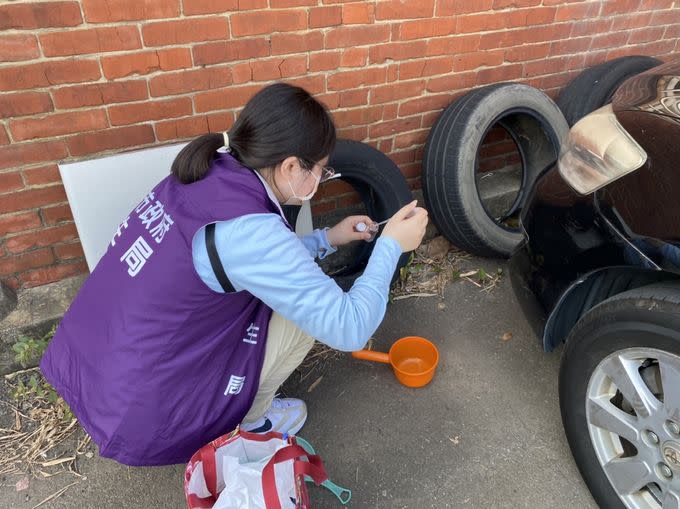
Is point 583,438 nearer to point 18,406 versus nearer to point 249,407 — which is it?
point 249,407

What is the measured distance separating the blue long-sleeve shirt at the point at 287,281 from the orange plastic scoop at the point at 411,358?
2.36 ft

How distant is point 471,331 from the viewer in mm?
2697

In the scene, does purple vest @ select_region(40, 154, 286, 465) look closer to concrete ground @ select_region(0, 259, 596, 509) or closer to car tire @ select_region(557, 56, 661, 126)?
concrete ground @ select_region(0, 259, 596, 509)

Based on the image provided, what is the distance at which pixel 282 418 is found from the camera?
7.16 feet

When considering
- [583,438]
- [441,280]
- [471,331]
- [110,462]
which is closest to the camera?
[583,438]

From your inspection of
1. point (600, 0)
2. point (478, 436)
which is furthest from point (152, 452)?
point (600, 0)

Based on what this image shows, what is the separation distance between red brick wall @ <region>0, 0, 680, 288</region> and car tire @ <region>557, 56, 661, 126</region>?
1.28 feet

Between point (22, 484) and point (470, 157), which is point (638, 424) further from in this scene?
point (22, 484)

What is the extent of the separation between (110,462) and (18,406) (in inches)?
21.8

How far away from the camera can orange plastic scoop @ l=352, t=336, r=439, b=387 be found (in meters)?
2.35

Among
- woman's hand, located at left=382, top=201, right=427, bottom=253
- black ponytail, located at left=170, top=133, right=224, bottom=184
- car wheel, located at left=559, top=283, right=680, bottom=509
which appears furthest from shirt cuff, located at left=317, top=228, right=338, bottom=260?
car wheel, located at left=559, top=283, right=680, bottom=509

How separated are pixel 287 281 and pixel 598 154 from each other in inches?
46.3

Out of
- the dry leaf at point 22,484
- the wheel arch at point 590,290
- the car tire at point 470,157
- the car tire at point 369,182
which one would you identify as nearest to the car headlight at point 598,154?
the wheel arch at point 590,290

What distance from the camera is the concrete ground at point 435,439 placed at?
197 centimetres
